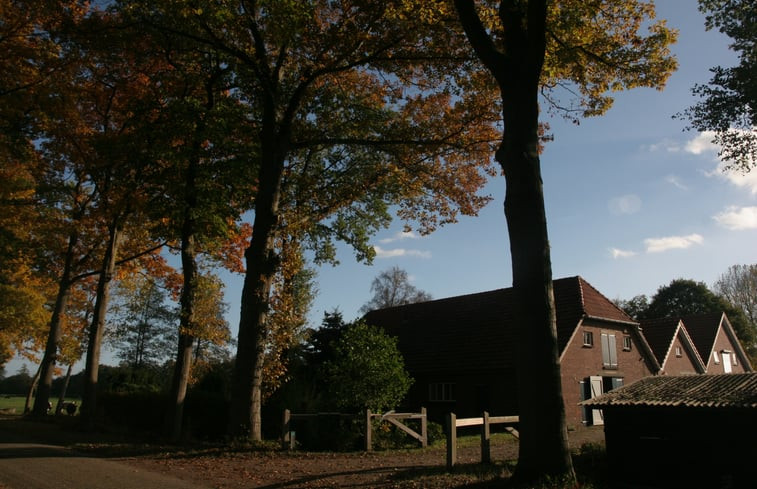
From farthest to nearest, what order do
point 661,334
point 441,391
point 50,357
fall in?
point 661,334
point 441,391
point 50,357

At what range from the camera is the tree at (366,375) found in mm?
17953

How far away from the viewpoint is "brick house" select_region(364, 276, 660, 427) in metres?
25.7

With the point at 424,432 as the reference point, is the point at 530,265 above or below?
above

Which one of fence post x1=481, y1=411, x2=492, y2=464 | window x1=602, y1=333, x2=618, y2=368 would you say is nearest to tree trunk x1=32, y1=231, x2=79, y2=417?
fence post x1=481, y1=411, x2=492, y2=464

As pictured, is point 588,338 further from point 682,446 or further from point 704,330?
point 704,330

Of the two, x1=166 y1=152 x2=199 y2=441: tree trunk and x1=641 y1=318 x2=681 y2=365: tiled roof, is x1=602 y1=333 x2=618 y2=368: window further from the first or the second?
x1=166 y1=152 x2=199 y2=441: tree trunk

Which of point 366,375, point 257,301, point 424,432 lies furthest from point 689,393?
point 257,301

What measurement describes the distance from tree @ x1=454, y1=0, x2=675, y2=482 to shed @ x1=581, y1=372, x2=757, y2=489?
5265 millimetres

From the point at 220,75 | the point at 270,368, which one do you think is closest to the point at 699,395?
the point at 270,368

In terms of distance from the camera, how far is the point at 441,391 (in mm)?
28047

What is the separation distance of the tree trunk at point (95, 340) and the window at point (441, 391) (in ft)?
52.7

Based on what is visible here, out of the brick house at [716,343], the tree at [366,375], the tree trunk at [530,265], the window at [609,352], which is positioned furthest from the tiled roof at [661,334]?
the tree trunk at [530,265]

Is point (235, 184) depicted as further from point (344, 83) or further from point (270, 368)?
point (270, 368)

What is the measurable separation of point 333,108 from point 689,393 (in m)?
13.6
